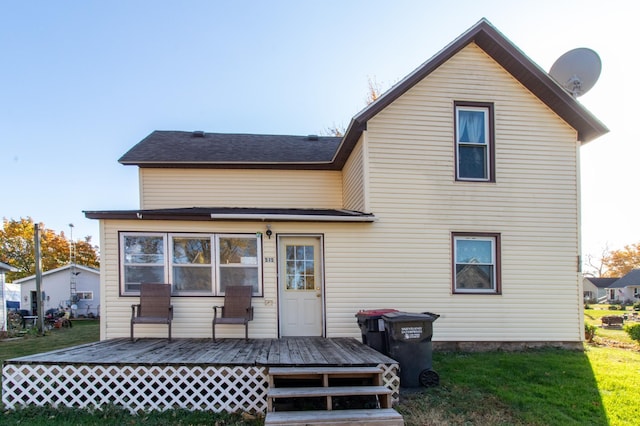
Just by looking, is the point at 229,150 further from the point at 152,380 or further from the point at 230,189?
the point at 152,380

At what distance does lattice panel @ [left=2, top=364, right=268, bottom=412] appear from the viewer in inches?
187

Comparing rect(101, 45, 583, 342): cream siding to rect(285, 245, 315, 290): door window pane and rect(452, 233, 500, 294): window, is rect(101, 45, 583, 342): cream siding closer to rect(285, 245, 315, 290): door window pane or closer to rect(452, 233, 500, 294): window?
rect(452, 233, 500, 294): window

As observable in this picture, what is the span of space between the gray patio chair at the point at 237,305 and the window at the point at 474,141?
5.43 metres

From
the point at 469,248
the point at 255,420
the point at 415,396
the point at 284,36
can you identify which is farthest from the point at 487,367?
the point at 284,36

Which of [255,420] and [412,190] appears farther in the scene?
[412,190]

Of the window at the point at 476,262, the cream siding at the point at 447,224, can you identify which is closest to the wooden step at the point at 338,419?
the cream siding at the point at 447,224

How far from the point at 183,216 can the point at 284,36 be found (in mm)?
8242

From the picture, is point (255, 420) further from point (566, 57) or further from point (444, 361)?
point (566, 57)

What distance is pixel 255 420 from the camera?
4.47 m

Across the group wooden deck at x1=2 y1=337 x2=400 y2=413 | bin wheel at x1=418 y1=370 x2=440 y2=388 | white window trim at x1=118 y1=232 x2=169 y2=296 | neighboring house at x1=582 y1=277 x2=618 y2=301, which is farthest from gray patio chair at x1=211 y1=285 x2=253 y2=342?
neighboring house at x1=582 y1=277 x2=618 y2=301

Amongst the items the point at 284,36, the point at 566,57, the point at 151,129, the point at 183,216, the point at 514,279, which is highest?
the point at 284,36

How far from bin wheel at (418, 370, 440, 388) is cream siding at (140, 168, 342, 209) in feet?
17.3

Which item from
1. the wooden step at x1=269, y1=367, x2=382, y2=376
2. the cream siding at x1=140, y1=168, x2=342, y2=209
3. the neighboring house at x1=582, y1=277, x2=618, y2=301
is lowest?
the neighboring house at x1=582, y1=277, x2=618, y2=301

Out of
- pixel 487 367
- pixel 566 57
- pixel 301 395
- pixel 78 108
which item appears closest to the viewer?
pixel 301 395
